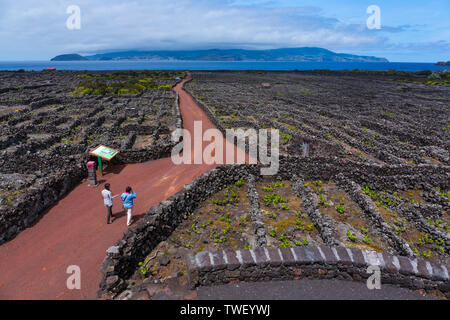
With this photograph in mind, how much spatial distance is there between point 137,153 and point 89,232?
8530 millimetres

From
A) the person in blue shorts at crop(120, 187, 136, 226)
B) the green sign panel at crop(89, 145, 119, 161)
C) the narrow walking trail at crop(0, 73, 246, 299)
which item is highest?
the green sign panel at crop(89, 145, 119, 161)

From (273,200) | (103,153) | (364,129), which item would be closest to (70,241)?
(103,153)

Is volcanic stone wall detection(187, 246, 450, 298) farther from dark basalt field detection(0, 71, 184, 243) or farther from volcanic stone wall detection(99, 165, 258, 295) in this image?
dark basalt field detection(0, 71, 184, 243)

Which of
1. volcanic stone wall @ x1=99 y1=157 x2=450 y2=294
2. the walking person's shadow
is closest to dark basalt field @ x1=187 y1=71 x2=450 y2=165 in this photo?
volcanic stone wall @ x1=99 y1=157 x2=450 y2=294

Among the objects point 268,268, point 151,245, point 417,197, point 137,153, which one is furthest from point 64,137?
point 417,197

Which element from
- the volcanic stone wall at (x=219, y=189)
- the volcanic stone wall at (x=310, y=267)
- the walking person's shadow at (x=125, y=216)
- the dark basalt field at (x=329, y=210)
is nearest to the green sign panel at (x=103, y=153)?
the walking person's shadow at (x=125, y=216)

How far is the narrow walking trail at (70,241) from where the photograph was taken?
8.15 metres

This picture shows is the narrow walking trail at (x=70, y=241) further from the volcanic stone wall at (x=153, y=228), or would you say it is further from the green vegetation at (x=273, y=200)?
the green vegetation at (x=273, y=200)

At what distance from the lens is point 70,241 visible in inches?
405

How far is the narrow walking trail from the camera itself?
815 cm

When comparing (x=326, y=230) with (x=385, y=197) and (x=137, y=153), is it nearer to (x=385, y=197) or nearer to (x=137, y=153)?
(x=385, y=197)

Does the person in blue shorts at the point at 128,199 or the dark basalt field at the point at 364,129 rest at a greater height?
the dark basalt field at the point at 364,129

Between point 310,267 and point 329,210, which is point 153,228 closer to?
point 310,267
